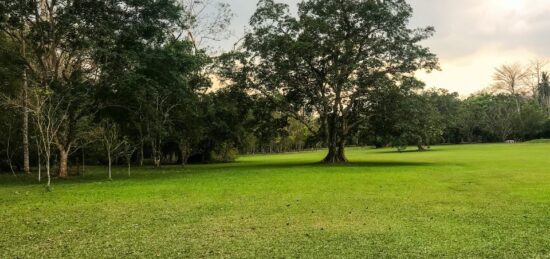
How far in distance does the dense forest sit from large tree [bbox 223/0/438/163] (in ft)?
0.29

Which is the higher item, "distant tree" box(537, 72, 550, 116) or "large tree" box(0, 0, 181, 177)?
"distant tree" box(537, 72, 550, 116)

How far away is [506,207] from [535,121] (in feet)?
288

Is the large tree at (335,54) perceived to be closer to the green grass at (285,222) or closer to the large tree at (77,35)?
the large tree at (77,35)

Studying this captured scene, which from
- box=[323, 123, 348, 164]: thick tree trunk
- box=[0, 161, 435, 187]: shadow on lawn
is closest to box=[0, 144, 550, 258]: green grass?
box=[0, 161, 435, 187]: shadow on lawn

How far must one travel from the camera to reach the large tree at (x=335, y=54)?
3466cm

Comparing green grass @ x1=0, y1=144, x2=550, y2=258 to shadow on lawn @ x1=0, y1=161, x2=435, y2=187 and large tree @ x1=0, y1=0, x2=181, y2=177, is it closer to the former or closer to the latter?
shadow on lawn @ x1=0, y1=161, x2=435, y2=187

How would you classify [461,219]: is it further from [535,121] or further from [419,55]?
[535,121]

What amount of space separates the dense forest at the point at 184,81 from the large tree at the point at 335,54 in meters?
0.09

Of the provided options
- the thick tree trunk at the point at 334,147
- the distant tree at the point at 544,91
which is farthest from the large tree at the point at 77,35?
the distant tree at the point at 544,91

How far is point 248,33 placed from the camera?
121ft

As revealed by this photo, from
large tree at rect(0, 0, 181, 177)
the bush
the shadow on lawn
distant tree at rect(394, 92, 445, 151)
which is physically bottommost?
the shadow on lawn

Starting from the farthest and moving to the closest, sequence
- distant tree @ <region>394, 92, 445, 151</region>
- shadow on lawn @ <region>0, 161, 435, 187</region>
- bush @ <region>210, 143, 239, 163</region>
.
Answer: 1. bush @ <region>210, 143, 239, 163</region>
2. distant tree @ <region>394, 92, 445, 151</region>
3. shadow on lawn @ <region>0, 161, 435, 187</region>

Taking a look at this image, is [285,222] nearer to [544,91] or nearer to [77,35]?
[77,35]

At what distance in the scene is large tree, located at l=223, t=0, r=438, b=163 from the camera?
3466cm
